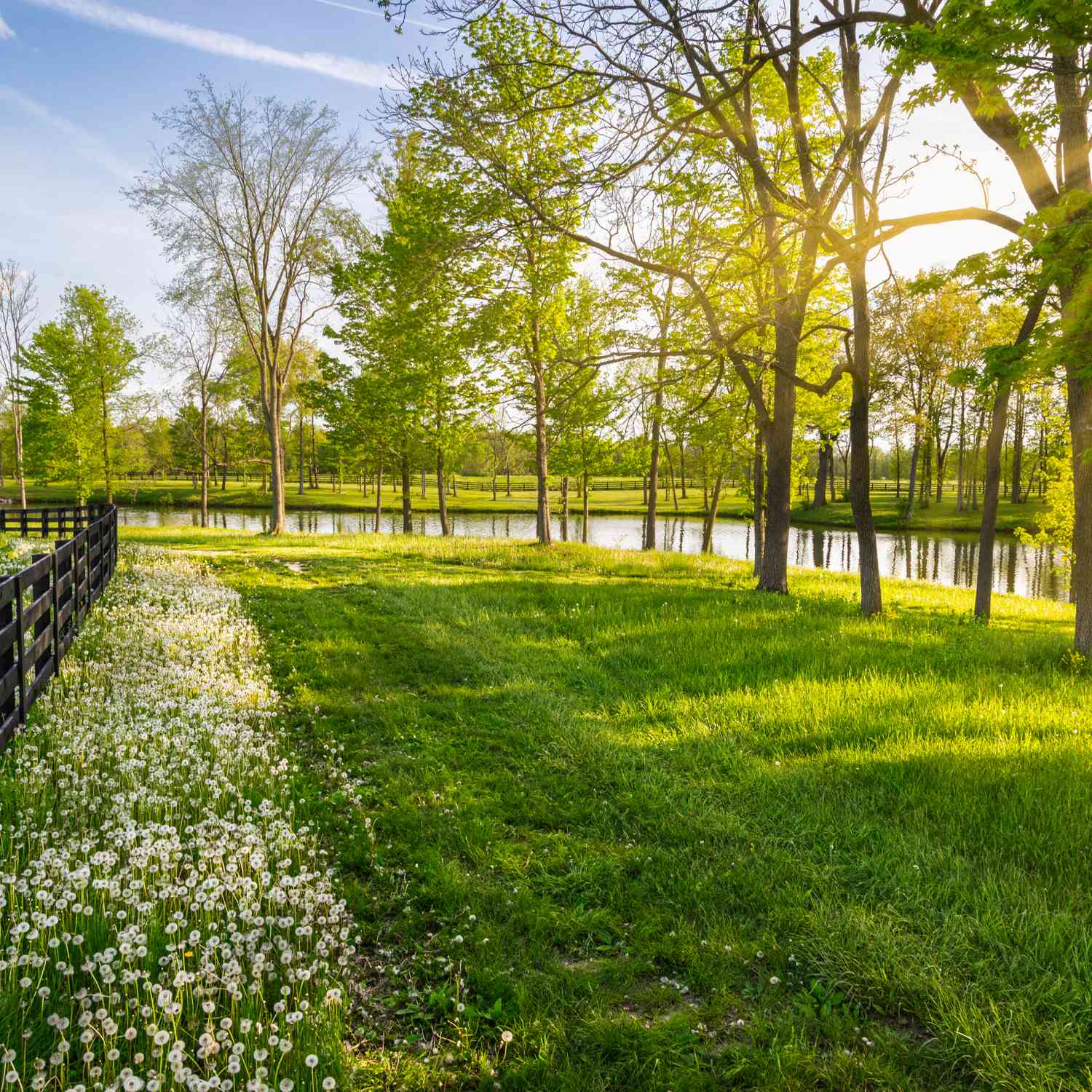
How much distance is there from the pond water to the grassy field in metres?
2.04

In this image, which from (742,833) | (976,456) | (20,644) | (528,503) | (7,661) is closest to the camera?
(742,833)

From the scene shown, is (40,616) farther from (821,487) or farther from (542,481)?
(821,487)

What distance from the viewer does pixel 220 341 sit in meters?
36.0

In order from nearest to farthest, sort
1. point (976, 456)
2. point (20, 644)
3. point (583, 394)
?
point (20, 644), point (583, 394), point (976, 456)

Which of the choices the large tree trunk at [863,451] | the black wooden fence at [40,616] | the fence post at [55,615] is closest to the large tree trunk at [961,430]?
the large tree trunk at [863,451]

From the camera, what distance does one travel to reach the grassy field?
1810 inches

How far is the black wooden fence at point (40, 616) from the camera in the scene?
5.96 m

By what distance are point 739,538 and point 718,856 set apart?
44.8 m

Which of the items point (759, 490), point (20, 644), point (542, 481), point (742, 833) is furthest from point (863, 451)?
point (20, 644)

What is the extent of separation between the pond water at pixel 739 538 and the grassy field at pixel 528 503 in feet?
6.71

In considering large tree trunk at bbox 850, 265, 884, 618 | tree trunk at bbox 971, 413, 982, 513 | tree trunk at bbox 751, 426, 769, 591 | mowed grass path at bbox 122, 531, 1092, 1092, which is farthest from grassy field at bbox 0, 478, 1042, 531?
mowed grass path at bbox 122, 531, 1092, 1092

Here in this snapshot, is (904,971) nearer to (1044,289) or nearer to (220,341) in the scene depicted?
(1044,289)

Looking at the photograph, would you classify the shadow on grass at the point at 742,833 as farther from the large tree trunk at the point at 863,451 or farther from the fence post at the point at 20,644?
the large tree trunk at the point at 863,451

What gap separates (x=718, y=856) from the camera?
14.6ft
